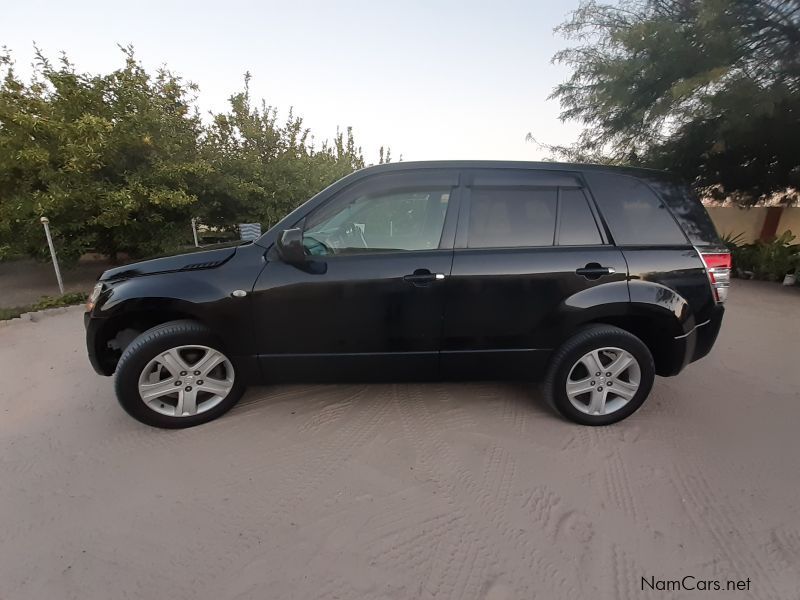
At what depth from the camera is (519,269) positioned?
2506 mm

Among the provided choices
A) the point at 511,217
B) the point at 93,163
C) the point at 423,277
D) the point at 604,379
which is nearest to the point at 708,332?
the point at 604,379

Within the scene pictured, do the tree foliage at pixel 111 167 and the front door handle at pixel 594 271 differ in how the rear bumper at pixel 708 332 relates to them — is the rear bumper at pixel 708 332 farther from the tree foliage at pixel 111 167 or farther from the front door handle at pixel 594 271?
the tree foliage at pixel 111 167

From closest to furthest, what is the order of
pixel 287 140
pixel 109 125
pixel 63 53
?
pixel 109 125
pixel 63 53
pixel 287 140

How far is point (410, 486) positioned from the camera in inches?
85.4

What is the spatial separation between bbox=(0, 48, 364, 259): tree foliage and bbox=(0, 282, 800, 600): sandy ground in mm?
4656

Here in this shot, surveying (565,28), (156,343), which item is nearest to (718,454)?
(156,343)

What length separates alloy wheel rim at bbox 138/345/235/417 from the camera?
2535mm

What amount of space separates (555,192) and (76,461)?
143 inches

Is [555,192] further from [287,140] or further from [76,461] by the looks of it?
[287,140]

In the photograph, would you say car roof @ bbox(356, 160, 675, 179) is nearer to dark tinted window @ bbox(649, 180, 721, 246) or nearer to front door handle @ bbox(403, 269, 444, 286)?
dark tinted window @ bbox(649, 180, 721, 246)

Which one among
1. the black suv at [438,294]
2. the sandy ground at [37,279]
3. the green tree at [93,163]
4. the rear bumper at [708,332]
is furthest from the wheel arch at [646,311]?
the sandy ground at [37,279]

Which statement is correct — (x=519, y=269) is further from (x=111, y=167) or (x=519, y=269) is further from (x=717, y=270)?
(x=111, y=167)

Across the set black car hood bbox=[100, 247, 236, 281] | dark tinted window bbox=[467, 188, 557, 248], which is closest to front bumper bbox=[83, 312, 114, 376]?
black car hood bbox=[100, 247, 236, 281]

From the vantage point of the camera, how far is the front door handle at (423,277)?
A: 2.47 m
